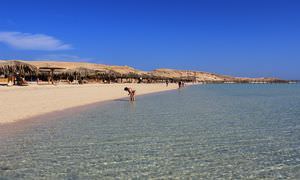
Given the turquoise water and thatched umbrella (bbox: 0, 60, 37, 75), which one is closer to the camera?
the turquoise water

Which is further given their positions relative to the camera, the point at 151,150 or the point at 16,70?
the point at 16,70

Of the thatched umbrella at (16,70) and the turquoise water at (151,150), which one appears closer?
the turquoise water at (151,150)

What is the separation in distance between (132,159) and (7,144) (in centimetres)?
346

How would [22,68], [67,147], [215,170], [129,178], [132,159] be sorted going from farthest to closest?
[22,68] < [67,147] < [132,159] < [215,170] < [129,178]

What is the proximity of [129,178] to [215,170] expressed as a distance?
1461 mm

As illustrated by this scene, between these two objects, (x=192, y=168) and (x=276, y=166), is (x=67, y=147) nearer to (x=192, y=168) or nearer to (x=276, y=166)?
(x=192, y=168)

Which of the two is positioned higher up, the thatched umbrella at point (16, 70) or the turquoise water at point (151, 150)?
the thatched umbrella at point (16, 70)

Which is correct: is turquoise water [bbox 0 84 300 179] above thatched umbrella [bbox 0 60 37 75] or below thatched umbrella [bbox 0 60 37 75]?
below

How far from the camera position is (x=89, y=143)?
9.23 meters

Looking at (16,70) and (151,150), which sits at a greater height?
(16,70)

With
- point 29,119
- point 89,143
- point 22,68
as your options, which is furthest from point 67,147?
point 22,68

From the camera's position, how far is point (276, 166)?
673 centimetres

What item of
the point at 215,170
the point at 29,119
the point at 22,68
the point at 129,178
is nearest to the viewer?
the point at 129,178

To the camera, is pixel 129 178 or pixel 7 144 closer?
pixel 129 178
